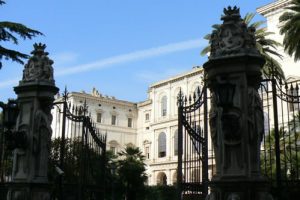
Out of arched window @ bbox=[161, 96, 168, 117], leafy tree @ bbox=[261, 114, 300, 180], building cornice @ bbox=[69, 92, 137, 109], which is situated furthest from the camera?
arched window @ bbox=[161, 96, 168, 117]

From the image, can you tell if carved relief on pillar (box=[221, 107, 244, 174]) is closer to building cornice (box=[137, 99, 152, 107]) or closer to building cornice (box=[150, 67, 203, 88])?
building cornice (box=[150, 67, 203, 88])

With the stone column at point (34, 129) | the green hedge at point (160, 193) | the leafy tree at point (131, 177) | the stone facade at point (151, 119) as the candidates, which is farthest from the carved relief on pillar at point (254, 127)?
the stone facade at point (151, 119)

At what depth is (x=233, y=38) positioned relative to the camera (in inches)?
351

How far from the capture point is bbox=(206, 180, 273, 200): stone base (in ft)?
26.3

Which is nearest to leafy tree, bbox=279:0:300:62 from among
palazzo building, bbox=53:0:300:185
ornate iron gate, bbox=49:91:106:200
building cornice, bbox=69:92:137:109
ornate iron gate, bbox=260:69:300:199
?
ornate iron gate, bbox=260:69:300:199

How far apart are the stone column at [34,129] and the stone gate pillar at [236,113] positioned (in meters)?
4.72

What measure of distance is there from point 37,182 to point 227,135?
5.23m

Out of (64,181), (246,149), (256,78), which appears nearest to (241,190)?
(246,149)

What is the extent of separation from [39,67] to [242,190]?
6.46 meters

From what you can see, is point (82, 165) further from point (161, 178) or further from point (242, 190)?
point (161, 178)

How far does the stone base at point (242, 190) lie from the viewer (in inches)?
316

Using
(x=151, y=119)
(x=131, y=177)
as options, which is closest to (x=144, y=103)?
(x=151, y=119)

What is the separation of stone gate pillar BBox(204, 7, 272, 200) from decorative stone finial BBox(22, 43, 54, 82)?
476 cm

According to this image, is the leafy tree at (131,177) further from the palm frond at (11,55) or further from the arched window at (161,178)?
the palm frond at (11,55)
